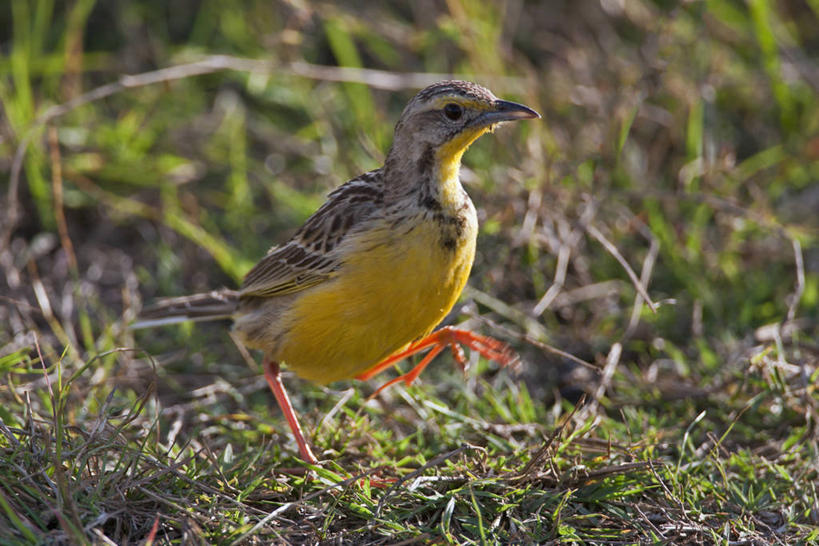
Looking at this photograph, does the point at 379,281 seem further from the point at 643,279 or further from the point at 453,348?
the point at 643,279

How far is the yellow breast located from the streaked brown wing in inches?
5.1

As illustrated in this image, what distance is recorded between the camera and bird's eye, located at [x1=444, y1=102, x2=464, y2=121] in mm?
4879

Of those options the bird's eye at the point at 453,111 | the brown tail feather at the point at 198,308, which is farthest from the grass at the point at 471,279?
the bird's eye at the point at 453,111

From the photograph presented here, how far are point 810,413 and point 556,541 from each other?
5.37 ft

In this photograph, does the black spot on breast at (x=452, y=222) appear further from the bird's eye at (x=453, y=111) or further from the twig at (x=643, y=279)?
the twig at (x=643, y=279)

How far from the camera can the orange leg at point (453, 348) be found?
17.1ft

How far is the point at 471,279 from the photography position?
6.48 m

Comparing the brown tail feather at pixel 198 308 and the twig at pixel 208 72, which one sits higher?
the twig at pixel 208 72

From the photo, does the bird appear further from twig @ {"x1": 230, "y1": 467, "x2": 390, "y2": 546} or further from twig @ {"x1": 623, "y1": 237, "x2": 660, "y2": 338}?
twig @ {"x1": 623, "y1": 237, "x2": 660, "y2": 338}

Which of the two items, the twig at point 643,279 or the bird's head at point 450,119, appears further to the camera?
the twig at point 643,279

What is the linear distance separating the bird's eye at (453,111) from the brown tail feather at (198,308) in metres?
1.75

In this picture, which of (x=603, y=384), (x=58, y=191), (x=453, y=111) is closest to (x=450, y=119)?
(x=453, y=111)

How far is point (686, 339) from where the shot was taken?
6.21m

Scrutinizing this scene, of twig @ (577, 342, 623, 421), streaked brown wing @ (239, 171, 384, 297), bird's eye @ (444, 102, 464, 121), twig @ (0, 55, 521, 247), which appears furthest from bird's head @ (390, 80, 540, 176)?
twig @ (0, 55, 521, 247)
